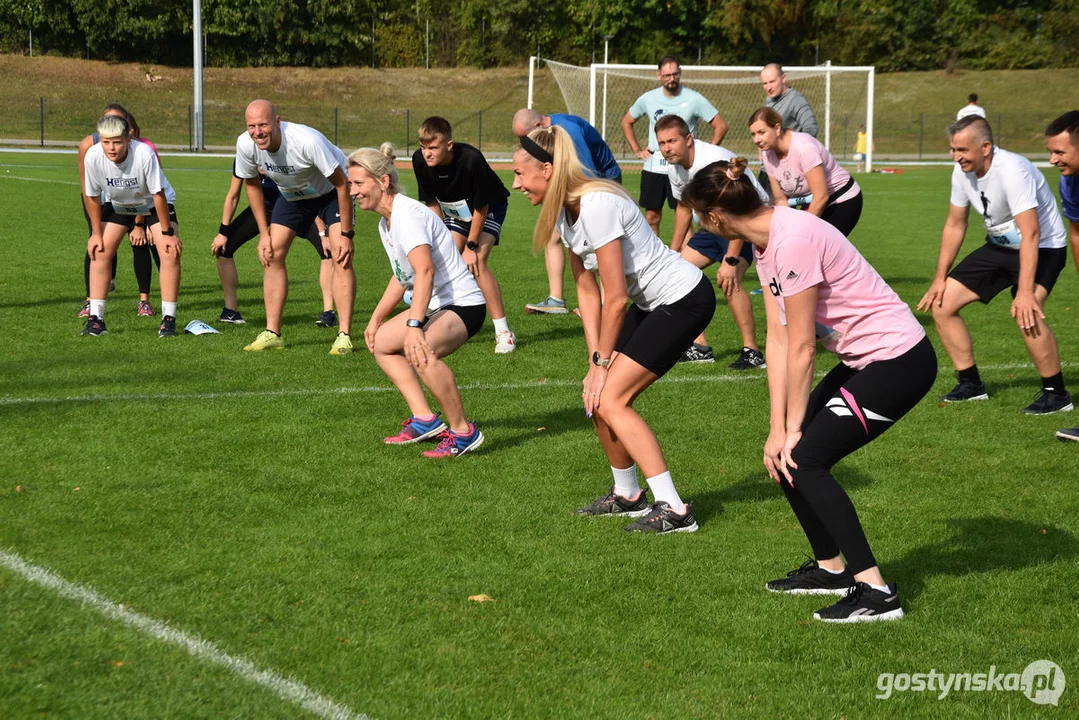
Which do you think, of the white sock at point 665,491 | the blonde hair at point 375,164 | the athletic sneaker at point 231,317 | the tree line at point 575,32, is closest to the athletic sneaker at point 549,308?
the athletic sneaker at point 231,317

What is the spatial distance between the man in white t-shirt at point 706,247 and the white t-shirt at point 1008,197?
1591 millimetres

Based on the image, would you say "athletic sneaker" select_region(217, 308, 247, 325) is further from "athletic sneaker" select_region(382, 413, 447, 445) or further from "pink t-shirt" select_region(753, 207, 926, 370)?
"pink t-shirt" select_region(753, 207, 926, 370)

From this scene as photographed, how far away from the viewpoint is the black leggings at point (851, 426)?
4.50m

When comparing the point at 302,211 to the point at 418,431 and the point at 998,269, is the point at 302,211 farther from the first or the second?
the point at 998,269

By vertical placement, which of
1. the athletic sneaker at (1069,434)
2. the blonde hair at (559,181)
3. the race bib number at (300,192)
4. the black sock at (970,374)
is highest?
the blonde hair at (559,181)

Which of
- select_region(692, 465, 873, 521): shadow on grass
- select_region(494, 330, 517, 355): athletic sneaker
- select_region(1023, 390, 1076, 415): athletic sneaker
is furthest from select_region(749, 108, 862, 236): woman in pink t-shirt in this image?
select_region(692, 465, 873, 521): shadow on grass

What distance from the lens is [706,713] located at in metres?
3.86

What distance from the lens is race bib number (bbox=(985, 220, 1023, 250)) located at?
25.9ft

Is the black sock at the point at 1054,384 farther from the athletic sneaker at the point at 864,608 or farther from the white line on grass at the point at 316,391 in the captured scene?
the athletic sneaker at the point at 864,608

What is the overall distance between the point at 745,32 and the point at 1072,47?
19133 millimetres

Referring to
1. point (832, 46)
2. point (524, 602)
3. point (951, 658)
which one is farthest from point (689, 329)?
point (832, 46)

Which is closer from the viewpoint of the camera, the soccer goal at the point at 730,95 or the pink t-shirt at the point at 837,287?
the pink t-shirt at the point at 837,287

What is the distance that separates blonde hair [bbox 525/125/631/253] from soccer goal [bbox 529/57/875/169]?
24280 mm

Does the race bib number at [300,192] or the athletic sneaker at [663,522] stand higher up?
the race bib number at [300,192]
